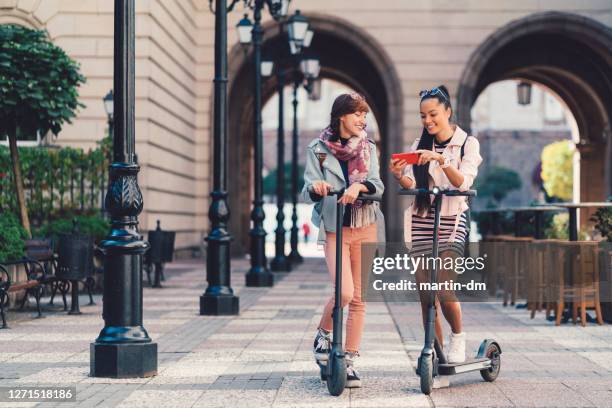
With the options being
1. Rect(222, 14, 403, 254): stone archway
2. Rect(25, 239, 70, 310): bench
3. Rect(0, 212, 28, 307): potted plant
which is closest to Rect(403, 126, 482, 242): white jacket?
Rect(0, 212, 28, 307): potted plant

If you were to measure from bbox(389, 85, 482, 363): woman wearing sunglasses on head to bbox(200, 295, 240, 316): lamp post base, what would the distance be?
5.73 m

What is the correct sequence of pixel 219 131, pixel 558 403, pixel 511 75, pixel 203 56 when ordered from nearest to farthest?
pixel 558 403 < pixel 219 131 < pixel 203 56 < pixel 511 75

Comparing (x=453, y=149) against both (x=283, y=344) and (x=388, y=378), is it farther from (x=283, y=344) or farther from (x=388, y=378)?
(x=283, y=344)

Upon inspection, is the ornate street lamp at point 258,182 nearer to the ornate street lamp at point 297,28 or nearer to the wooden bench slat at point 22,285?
the ornate street lamp at point 297,28

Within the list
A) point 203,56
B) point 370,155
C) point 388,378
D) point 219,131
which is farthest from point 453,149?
point 203,56

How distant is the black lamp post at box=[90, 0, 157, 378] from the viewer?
7738 mm

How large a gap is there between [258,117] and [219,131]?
5.64 m

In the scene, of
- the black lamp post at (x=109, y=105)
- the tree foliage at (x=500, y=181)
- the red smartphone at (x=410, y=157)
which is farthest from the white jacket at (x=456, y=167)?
the tree foliage at (x=500, y=181)

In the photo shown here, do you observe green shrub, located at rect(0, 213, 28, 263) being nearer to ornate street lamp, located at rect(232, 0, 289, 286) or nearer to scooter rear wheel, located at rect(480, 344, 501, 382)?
ornate street lamp, located at rect(232, 0, 289, 286)

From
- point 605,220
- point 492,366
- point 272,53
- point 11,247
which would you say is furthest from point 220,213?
point 272,53

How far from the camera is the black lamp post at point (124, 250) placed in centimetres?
774

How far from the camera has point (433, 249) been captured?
22.6 feet

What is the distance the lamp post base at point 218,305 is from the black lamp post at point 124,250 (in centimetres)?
460

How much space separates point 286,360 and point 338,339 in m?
1.80
